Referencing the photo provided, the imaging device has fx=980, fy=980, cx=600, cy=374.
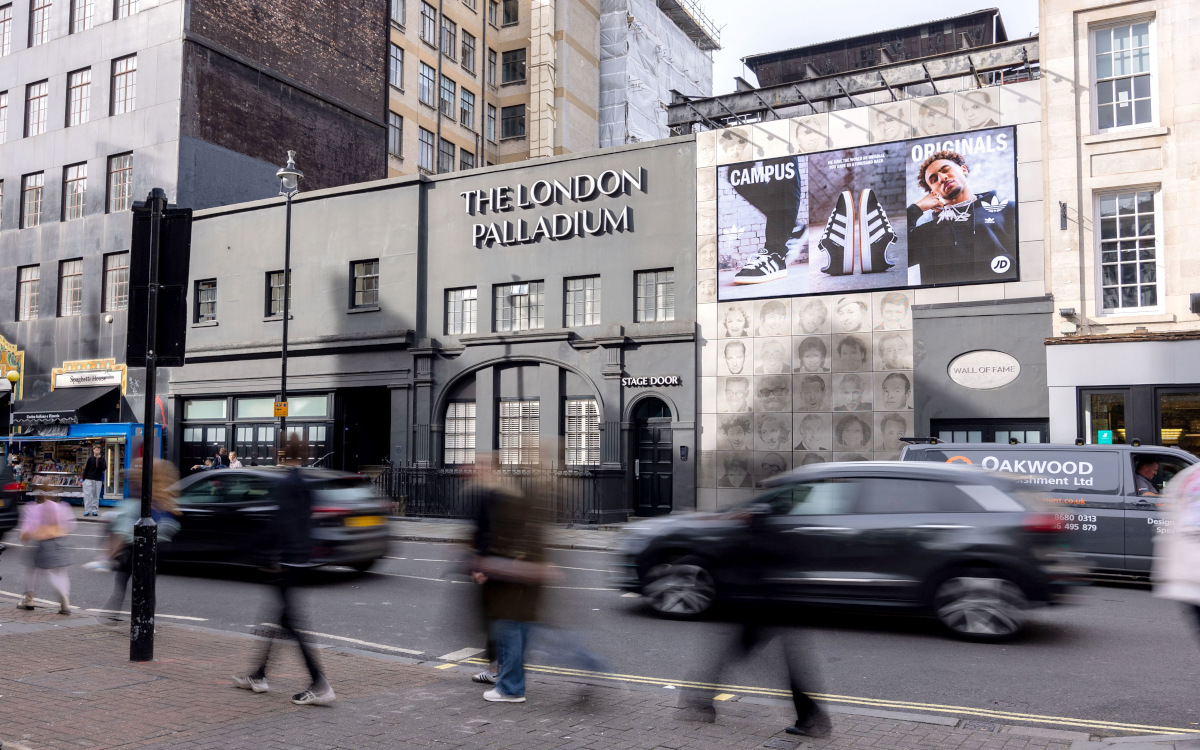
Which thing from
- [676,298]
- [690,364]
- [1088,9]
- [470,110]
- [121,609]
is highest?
[470,110]

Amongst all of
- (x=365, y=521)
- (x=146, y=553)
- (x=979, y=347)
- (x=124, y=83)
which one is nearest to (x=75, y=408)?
(x=124, y=83)

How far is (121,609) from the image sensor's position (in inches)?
421

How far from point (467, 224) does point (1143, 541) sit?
18367mm

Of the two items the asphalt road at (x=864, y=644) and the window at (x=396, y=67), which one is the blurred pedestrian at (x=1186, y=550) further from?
the window at (x=396, y=67)

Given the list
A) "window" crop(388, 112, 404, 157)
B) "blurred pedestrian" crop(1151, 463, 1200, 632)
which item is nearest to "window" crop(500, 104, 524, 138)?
"window" crop(388, 112, 404, 157)

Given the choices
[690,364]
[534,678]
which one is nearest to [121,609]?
[534,678]

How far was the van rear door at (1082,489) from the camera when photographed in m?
12.7

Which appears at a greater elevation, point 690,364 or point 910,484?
point 690,364

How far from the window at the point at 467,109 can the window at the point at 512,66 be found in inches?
101

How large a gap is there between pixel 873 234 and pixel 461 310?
10976mm

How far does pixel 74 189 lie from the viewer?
33.5 meters

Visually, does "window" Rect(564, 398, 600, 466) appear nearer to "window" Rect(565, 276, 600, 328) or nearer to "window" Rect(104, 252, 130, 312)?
"window" Rect(565, 276, 600, 328)

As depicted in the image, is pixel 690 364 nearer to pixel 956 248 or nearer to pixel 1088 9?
pixel 956 248

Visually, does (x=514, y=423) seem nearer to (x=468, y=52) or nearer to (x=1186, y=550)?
(x=1186, y=550)
